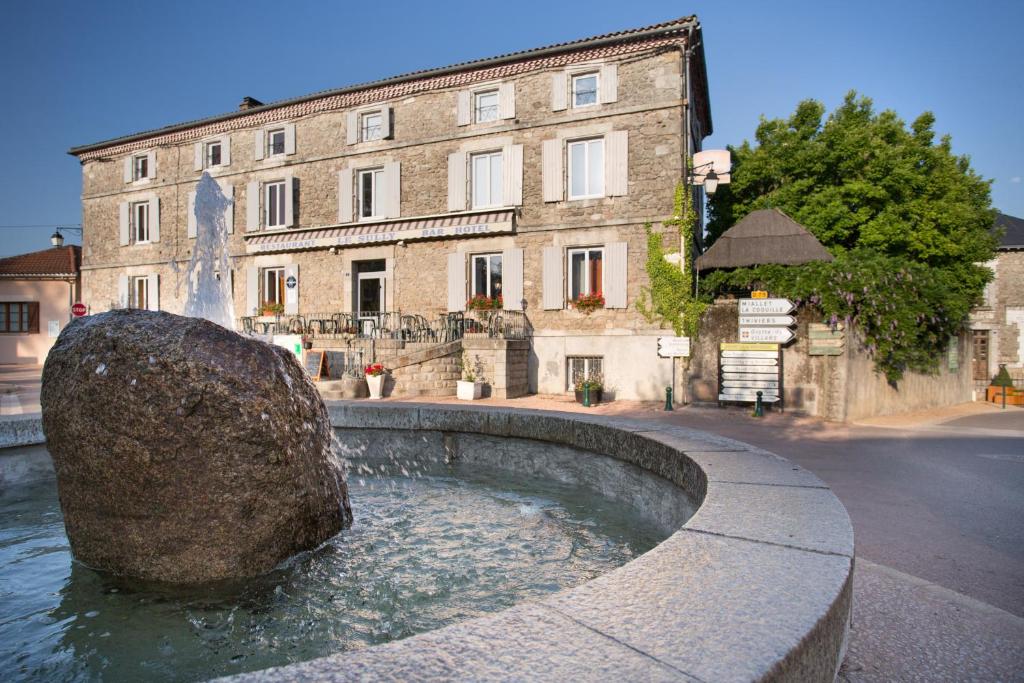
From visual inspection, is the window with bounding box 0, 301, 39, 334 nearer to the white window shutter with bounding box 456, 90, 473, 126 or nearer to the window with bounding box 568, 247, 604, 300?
the white window shutter with bounding box 456, 90, 473, 126

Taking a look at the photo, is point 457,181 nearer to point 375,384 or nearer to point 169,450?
point 375,384

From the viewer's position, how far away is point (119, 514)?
319 centimetres

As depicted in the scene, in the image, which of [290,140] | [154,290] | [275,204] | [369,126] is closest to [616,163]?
[369,126]

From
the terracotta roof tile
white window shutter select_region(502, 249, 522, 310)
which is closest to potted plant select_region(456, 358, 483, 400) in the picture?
white window shutter select_region(502, 249, 522, 310)

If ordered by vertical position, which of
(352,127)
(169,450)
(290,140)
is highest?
(352,127)

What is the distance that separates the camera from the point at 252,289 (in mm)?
22031

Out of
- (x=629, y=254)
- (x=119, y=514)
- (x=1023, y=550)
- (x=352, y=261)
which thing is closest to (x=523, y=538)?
(x=119, y=514)

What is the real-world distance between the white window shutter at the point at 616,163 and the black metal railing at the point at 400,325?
4291 millimetres

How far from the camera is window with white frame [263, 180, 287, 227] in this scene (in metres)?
21.6

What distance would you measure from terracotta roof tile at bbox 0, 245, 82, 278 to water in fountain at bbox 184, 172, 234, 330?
30026mm

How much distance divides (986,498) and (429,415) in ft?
16.9

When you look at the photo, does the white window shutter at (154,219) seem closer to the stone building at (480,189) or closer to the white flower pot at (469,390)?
the stone building at (480,189)

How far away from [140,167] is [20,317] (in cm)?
1163

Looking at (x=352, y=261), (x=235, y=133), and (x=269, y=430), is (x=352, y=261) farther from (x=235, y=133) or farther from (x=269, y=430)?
(x=269, y=430)
